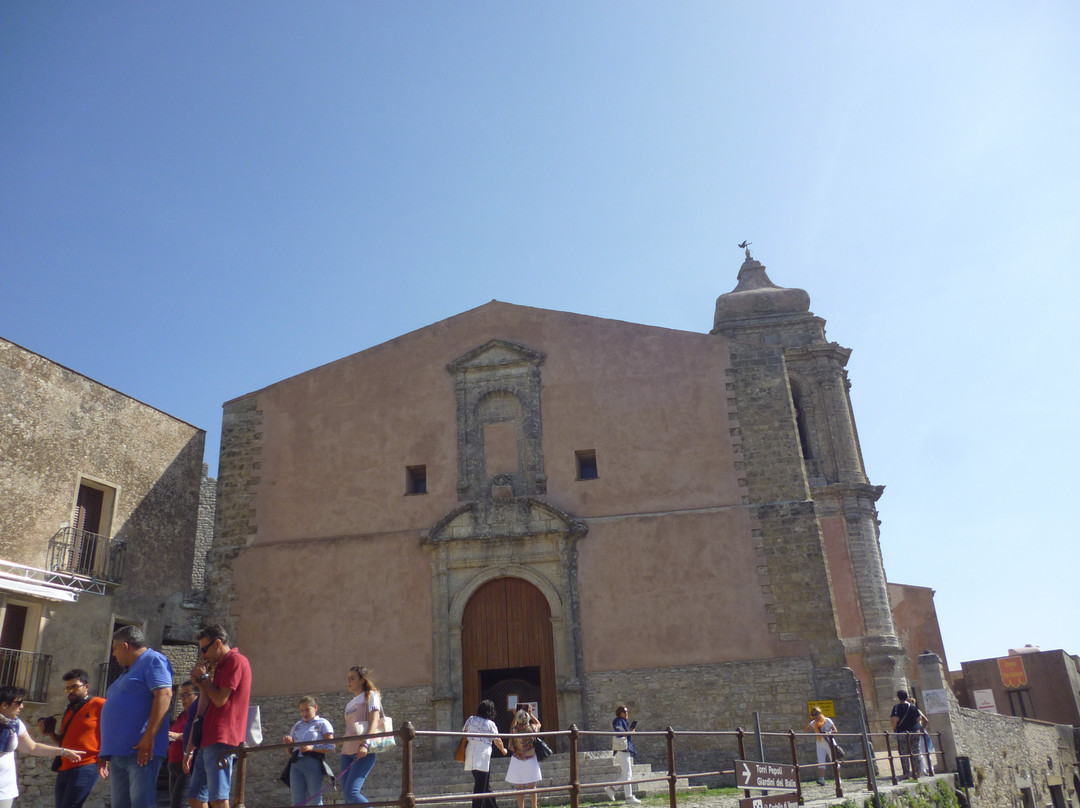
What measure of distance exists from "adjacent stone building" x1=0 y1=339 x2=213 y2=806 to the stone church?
1337mm

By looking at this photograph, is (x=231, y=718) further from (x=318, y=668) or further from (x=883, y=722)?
(x=883, y=722)

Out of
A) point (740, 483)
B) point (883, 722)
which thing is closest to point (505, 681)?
point (740, 483)

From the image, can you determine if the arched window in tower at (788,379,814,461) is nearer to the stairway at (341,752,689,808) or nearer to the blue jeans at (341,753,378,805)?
the stairway at (341,752,689,808)

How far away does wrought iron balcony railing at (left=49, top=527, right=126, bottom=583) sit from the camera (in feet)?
50.2

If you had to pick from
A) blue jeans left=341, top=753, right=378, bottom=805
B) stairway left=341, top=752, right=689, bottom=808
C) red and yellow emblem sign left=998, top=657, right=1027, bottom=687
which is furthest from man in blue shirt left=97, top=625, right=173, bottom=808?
red and yellow emblem sign left=998, top=657, right=1027, bottom=687

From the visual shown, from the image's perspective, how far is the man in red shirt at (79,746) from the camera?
6.54m

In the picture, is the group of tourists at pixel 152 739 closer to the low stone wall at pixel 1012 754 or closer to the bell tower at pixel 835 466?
the low stone wall at pixel 1012 754

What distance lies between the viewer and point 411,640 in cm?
1603

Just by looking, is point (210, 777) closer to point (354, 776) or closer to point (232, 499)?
point (354, 776)

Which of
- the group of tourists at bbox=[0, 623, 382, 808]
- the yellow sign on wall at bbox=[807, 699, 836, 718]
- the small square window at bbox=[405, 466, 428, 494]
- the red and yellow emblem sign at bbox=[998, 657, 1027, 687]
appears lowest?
the group of tourists at bbox=[0, 623, 382, 808]

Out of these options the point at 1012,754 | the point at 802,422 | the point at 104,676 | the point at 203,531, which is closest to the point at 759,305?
the point at 802,422

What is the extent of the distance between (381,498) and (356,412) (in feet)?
5.95

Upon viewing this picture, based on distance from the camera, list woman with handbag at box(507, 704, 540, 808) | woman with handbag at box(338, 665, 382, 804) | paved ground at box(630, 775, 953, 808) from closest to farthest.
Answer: woman with handbag at box(338, 665, 382, 804) → woman with handbag at box(507, 704, 540, 808) → paved ground at box(630, 775, 953, 808)

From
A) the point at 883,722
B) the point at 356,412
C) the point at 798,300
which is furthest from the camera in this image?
the point at 798,300
